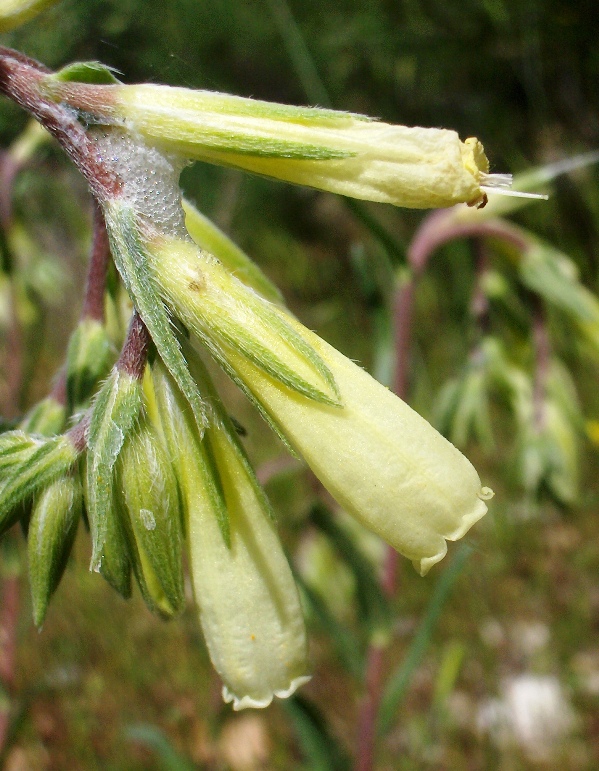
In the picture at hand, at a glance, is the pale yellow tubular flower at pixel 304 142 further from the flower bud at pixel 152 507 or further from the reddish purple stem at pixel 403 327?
the reddish purple stem at pixel 403 327

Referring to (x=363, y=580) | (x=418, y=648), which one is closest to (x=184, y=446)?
(x=363, y=580)

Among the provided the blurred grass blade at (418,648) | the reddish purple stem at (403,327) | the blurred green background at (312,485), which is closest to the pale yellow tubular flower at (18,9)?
the blurred green background at (312,485)

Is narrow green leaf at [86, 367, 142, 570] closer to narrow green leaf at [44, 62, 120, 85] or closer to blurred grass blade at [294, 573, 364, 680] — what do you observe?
narrow green leaf at [44, 62, 120, 85]

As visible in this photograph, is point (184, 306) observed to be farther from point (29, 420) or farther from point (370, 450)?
point (29, 420)

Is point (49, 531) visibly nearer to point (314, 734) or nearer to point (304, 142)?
point (304, 142)

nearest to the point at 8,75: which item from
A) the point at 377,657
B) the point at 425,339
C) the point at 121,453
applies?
the point at 121,453

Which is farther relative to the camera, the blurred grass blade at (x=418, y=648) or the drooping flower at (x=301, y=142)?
the blurred grass blade at (x=418, y=648)

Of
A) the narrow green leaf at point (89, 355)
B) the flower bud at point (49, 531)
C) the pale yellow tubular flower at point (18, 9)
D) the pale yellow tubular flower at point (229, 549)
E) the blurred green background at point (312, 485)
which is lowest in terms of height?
the blurred green background at point (312, 485)
